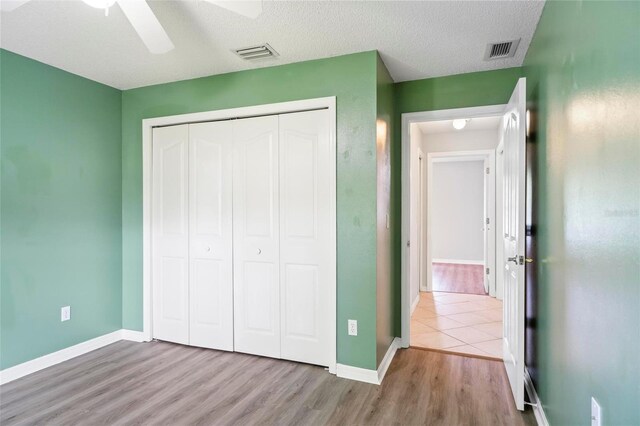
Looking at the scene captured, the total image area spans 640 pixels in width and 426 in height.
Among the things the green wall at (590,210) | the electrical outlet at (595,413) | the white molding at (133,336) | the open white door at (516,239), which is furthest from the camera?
the white molding at (133,336)

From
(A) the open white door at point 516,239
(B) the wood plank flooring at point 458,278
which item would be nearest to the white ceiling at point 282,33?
(A) the open white door at point 516,239

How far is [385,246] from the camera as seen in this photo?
2.88m

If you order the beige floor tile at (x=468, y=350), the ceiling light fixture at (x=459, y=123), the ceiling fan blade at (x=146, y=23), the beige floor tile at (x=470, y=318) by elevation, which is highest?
the ceiling light fixture at (x=459, y=123)

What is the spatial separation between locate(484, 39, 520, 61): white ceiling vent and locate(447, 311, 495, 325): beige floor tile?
2.75 meters

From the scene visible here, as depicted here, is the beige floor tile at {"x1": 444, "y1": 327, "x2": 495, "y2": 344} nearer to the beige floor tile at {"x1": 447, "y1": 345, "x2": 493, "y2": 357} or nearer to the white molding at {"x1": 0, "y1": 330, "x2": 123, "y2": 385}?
the beige floor tile at {"x1": 447, "y1": 345, "x2": 493, "y2": 357}

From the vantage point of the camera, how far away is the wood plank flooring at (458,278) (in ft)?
18.3

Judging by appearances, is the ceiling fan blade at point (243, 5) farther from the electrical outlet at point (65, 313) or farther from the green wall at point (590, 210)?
the electrical outlet at point (65, 313)

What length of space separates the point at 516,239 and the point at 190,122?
9.38 ft

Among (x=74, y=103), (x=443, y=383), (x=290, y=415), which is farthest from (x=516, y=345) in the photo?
(x=74, y=103)

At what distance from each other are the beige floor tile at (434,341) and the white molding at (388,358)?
0.22m

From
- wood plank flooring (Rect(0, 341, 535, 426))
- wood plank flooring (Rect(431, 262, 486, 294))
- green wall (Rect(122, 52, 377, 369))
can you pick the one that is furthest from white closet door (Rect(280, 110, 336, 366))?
wood plank flooring (Rect(431, 262, 486, 294))

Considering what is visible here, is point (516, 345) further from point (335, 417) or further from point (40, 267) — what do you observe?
point (40, 267)

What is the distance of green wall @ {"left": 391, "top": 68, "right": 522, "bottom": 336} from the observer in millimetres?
2963

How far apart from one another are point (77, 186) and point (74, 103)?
0.73 m
